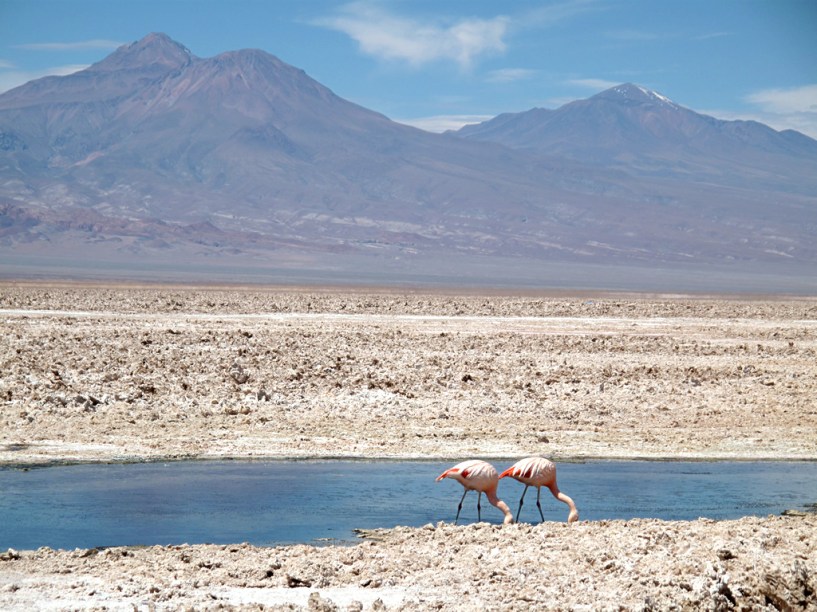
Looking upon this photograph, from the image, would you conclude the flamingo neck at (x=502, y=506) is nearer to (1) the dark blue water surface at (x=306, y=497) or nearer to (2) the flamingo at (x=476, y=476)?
(2) the flamingo at (x=476, y=476)

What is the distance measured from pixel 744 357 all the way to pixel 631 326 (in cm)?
1018

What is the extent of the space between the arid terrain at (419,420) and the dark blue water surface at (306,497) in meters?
0.75

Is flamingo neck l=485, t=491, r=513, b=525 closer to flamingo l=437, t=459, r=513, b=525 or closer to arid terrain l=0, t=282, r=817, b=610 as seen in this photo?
flamingo l=437, t=459, r=513, b=525

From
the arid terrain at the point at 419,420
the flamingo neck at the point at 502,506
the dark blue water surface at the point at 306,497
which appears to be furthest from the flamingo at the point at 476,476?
the arid terrain at the point at 419,420

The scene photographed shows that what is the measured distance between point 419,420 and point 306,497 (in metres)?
5.57

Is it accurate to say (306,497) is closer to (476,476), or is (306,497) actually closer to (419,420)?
(476,476)

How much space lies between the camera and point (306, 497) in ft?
42.8

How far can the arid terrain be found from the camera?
8.83 metres

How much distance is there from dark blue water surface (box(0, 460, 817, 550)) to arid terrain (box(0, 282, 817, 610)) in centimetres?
75

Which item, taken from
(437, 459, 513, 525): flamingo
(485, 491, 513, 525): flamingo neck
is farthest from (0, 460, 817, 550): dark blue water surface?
(437, 459, 513, 525): flamingo

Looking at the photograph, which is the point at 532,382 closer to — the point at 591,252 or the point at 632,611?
the point at 632,611

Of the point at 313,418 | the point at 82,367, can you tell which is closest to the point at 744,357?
the point at 313,418

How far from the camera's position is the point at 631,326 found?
37.5 meters

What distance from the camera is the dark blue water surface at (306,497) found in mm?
11453
